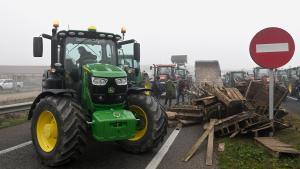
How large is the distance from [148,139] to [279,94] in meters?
5.45

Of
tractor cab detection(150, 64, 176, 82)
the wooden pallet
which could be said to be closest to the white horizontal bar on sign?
the wooden pallet

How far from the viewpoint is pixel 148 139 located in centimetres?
709

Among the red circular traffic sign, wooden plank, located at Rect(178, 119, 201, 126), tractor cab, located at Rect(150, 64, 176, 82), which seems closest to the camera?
the red circular traffic sign

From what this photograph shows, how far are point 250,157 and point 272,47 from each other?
8.79ft

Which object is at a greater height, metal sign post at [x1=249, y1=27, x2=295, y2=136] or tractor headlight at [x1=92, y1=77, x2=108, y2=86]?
metal sign post at [x1=249, y1=27, x2=295, y2=136]

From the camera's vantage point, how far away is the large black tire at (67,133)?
6.00 meters

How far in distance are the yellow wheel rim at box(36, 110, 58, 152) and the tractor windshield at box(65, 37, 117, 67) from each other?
1.29 m

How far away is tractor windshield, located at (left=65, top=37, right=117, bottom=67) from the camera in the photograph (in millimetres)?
7543

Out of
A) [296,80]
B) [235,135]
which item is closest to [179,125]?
[235,135]

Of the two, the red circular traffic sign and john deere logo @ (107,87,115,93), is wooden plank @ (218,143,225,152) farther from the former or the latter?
john deere logo @ (107,87,115,93)

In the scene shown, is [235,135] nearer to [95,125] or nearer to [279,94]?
[279,94]

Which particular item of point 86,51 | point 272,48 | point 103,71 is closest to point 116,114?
point 103,71

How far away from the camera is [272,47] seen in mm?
7930

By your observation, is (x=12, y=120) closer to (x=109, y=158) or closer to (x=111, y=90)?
(x=109, y=158)
